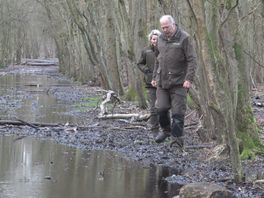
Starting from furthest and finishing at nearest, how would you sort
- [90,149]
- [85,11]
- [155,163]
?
[85,11], [90,149], [155,163]

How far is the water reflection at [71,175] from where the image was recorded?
7.20 meters

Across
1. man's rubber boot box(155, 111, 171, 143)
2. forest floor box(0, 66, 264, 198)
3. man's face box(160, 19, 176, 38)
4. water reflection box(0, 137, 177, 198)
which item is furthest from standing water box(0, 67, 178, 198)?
man's face box(160, 19, 176, 38)

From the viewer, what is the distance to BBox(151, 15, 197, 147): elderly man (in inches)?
395

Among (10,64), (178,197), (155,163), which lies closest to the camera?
(178,197)

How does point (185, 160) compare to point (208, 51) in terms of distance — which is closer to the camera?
point (208, 51)

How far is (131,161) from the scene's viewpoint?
9.55m

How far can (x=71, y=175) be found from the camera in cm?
824

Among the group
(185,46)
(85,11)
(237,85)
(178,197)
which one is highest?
(85,11)

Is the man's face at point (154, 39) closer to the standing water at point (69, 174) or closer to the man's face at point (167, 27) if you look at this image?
the man's face at point (167, 27)

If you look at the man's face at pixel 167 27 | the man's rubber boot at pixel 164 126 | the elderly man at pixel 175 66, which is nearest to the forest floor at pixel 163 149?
the man's rubber boot at pixel 164 126

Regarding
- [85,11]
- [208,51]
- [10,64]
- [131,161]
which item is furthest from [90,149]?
[10,64]

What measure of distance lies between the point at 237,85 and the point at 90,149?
9.88ft

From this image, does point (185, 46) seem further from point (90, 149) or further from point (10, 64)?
point (10, 64)

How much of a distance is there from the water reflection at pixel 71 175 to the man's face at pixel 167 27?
2.35 metres
